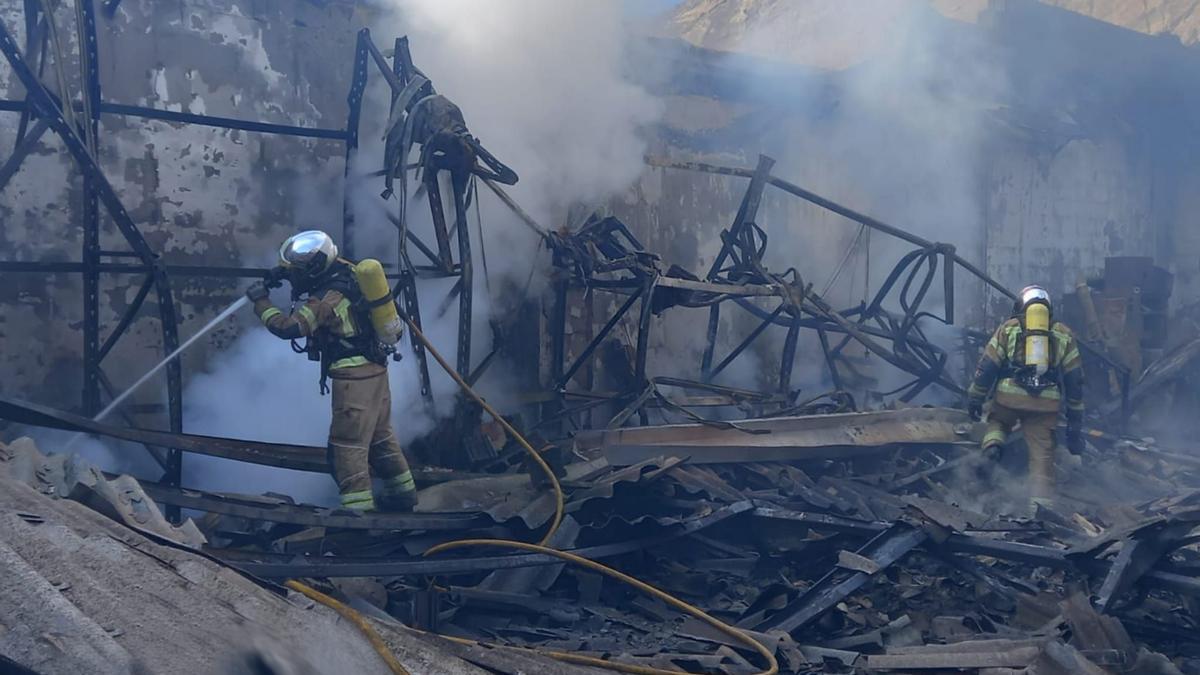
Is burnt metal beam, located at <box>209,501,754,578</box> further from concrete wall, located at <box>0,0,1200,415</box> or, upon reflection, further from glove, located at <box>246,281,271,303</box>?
concrete wall, located at <box>0,0,1200,415</box>

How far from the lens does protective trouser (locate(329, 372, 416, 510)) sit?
18.7 feet

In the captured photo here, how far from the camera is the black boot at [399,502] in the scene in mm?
5934

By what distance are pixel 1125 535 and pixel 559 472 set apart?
3116 mm

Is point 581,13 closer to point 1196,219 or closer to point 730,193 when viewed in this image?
point 730,193

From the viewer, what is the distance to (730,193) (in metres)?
12.1

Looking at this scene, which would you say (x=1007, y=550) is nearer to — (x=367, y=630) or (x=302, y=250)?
(x=367, y=630)

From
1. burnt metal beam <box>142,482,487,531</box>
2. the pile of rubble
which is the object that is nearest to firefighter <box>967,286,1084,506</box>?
the pile of rubble

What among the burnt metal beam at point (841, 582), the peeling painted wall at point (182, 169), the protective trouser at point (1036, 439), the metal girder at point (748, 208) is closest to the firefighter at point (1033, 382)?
the protective trouser at point (1036, 439)

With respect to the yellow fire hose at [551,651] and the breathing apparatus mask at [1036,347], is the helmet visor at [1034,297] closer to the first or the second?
the breathing apparatus mask at [1036,347]

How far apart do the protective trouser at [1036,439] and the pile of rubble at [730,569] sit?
0.72 metres

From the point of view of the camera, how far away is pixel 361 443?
5.80 m

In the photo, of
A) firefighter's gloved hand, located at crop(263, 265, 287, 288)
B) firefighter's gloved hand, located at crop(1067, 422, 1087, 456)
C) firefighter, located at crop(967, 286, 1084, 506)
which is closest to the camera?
firefighter's gloved hand, located at crop(263, 265, 287, 288)

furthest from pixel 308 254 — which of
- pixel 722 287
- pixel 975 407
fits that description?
pixel 975 407

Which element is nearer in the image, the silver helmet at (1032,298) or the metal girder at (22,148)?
the metal girder at (22,148)
